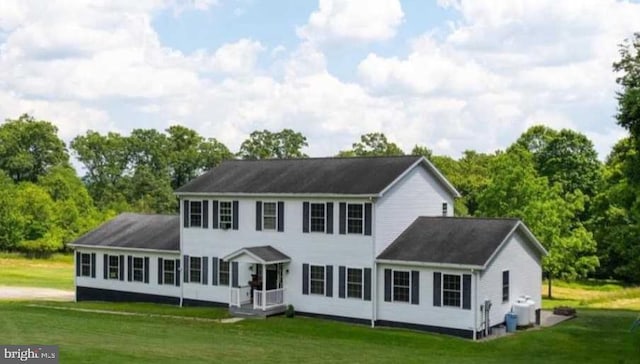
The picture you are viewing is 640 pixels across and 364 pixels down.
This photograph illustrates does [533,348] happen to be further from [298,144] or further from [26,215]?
[298,144]

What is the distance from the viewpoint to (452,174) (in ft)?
Answer: 247

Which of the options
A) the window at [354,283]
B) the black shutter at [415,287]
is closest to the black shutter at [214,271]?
the window at [354,283]

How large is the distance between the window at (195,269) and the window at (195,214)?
160 cm

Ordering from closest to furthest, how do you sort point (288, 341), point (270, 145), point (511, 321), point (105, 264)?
point (288, 341)
point (511, 321)
point (105, 264)
point (270, 145)

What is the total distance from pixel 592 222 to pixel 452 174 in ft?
61.8

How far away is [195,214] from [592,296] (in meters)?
27.9

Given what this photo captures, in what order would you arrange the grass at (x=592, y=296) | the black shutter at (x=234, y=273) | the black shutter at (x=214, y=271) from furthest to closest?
the grass at (x=592, y=296) < the black shutter at (x=214, y=271) < the black shutter at (x=234, y=273)

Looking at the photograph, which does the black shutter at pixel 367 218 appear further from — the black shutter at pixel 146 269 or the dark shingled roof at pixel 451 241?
the black shutter at pixel 146 269

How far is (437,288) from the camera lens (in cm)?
2752

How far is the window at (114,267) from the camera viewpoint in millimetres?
37156

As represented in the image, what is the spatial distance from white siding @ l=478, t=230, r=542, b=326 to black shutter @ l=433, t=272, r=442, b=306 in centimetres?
150

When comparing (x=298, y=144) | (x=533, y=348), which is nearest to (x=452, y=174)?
(x=298, y=144)

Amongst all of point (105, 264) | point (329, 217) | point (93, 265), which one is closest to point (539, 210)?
point (329, 217)

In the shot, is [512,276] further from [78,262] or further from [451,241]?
[78,262]
